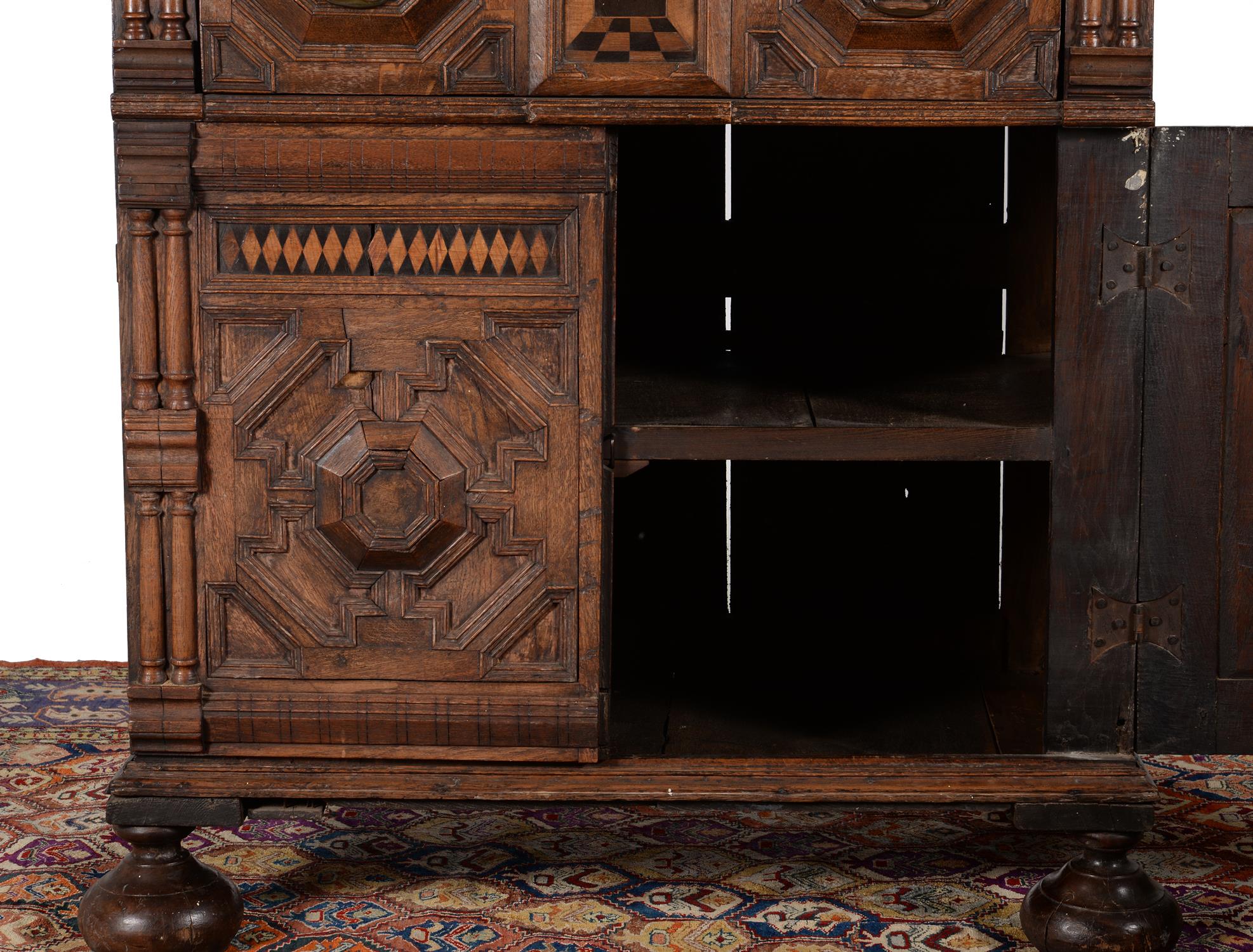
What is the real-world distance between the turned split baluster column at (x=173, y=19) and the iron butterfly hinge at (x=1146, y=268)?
150 cm

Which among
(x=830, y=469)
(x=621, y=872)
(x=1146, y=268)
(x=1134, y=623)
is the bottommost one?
(x=621, y=872)

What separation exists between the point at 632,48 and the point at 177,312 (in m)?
0.83

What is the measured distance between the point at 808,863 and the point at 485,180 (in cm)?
155

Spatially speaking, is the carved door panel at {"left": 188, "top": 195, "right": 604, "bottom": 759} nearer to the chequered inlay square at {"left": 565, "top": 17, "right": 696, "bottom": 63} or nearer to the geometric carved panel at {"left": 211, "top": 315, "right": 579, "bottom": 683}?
the geometric carved panel at {"left": 211, "top": 315, "right": 579, "bottom": 683}

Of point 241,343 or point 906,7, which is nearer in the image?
point 906,7

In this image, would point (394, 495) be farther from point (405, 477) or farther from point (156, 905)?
point (156, 905)

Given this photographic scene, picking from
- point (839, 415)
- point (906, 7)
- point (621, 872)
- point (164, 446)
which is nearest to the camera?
point (906, 7)

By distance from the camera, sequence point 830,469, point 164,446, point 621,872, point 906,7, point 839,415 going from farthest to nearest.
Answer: point 830,469
point 621,872
point 839,415
point 164,446
point 906,7

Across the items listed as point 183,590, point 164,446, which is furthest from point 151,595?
point 164,446

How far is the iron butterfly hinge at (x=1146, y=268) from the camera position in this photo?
252cm

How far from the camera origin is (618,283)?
3.63 metres

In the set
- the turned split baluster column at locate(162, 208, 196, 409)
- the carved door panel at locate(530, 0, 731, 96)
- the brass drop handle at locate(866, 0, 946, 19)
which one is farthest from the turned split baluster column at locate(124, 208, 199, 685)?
the brass drop handle at locate(866, 0, 946, 19)

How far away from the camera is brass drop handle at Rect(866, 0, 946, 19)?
95.4 inches

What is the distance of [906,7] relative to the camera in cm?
243
